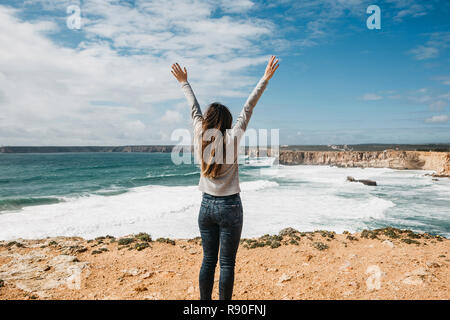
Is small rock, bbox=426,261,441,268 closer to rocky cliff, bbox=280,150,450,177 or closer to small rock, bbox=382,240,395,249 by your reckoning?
small rock, bbox=382,240,395,249

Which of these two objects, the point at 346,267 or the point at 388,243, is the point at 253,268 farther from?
the point at 388,243

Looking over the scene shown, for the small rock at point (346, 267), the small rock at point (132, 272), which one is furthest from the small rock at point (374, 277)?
the small rock at point (132, 272)

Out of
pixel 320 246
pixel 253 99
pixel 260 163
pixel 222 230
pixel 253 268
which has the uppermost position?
pixel 253 99

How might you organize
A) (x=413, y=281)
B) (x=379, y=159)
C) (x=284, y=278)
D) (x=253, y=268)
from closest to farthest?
(x=413, y=281), (x=284, y=278), (x=253, y=268), (x=379, y=159)

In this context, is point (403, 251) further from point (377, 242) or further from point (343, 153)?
point (343, 153)

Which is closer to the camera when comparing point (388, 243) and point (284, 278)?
point (284, 278)

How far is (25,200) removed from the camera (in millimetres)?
22375

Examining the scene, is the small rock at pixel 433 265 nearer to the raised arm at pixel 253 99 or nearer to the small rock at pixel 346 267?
the small rock at pixel 346 267

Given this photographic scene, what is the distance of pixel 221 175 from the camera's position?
7.46 feet

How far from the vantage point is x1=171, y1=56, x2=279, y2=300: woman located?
2.22 meters

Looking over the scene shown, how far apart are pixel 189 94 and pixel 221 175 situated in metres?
0.86

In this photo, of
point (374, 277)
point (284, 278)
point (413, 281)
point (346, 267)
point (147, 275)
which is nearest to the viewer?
point (413, 281)

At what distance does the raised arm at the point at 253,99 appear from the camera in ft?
7.34

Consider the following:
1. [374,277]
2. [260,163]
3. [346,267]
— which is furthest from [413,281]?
[260,163]
